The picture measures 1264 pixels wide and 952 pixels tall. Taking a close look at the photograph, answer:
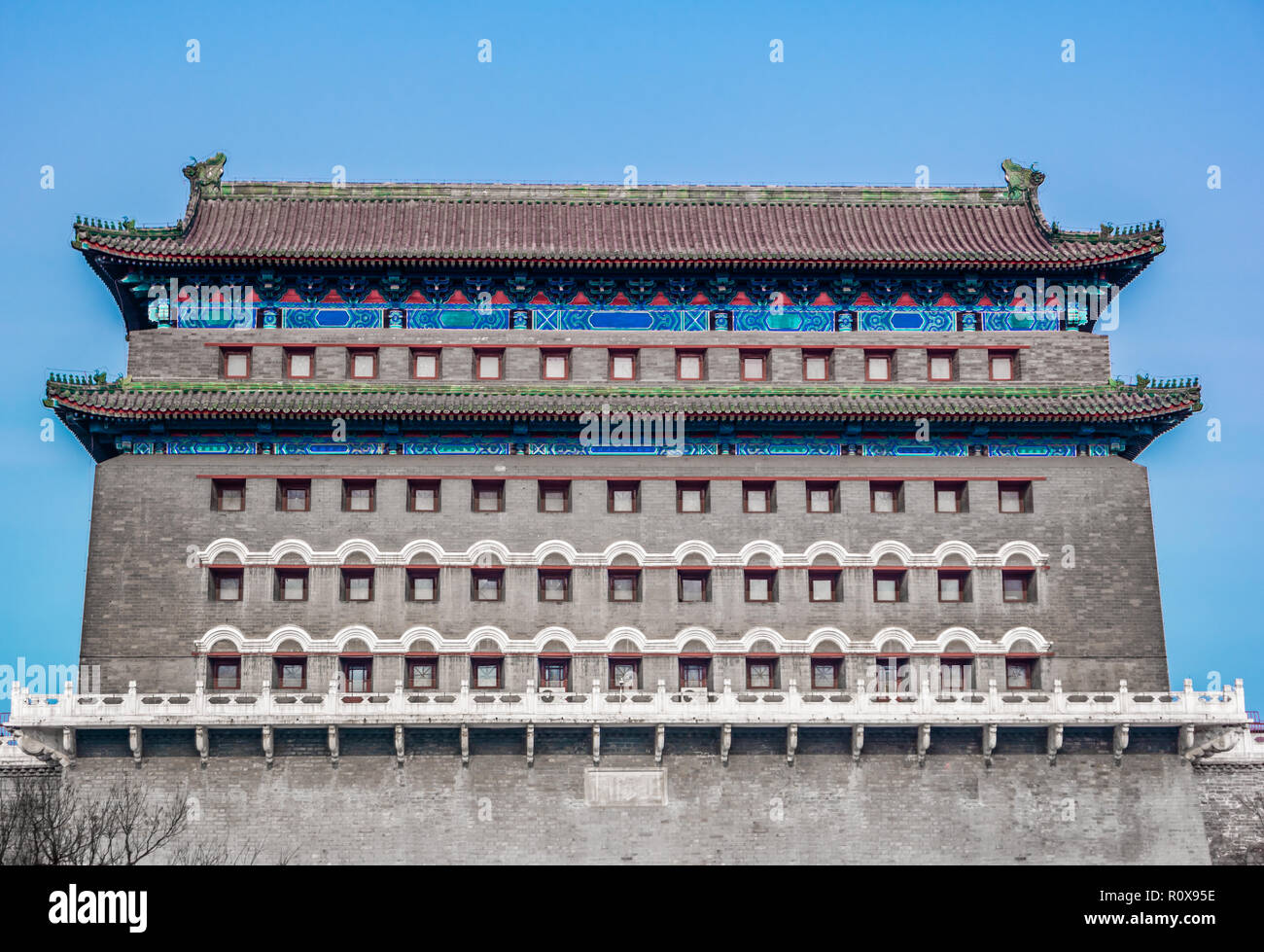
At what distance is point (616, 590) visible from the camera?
2259 inches

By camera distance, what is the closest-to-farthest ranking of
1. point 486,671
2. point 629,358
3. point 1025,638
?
point 486,671 → point 1025,638 → point 629,358

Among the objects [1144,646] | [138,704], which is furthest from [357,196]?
[1144,646]

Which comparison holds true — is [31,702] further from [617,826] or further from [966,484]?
[966,484]

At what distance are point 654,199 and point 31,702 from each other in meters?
28.0

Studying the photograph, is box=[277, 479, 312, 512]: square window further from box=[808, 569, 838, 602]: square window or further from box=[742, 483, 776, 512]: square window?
box=[808, 569, 838, 602]: square window

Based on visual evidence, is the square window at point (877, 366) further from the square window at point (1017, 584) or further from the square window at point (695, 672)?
the square window at point (695, 672)

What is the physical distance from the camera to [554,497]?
58.3 metres

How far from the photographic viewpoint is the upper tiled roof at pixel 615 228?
59.2 m

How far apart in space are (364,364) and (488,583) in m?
8.88

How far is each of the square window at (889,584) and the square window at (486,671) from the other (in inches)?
498

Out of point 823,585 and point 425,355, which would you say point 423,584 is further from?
point 823,585

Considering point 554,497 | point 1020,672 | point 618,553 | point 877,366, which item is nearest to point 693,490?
point 618,553

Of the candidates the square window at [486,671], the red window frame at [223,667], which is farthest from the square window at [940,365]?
the red window frame at [223,667]

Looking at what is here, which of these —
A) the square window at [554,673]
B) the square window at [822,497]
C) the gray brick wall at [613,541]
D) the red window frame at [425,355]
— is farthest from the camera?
the red window frame at [425,355]
